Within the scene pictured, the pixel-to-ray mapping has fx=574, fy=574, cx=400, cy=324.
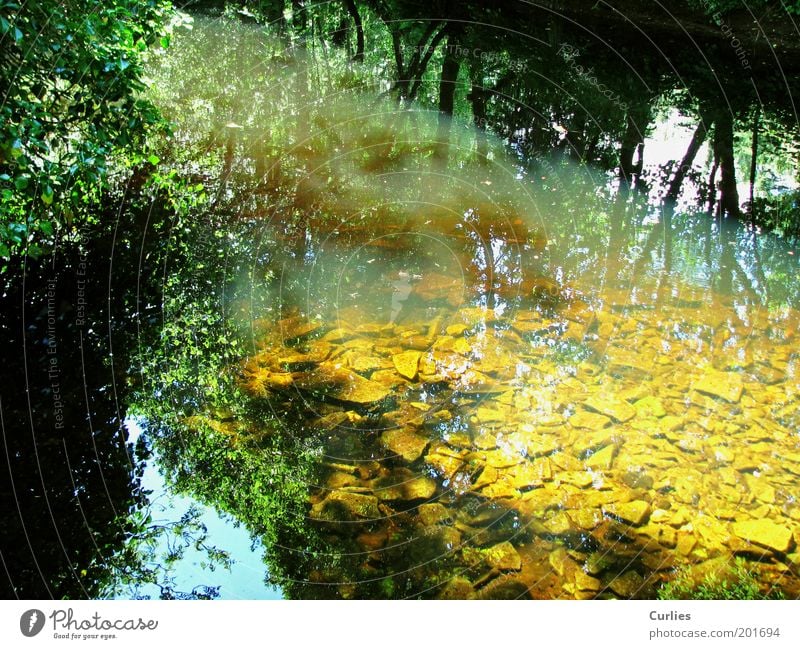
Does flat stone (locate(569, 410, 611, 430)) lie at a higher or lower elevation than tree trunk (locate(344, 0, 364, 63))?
lower

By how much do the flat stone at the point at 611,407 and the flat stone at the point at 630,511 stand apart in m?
0.46

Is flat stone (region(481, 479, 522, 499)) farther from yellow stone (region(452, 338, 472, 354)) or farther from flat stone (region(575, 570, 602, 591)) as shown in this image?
yellow stone (region(452, 338, 472, 354))

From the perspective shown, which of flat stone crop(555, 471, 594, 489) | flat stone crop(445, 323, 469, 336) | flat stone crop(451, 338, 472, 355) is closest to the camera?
flat stone crop(555, 471, 594, 489)

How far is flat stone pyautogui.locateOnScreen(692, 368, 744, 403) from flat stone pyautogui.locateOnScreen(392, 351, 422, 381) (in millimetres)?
1417

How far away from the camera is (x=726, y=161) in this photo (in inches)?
164

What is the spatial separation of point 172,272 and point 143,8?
1470mm

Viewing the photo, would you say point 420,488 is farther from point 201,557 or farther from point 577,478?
point 201,557

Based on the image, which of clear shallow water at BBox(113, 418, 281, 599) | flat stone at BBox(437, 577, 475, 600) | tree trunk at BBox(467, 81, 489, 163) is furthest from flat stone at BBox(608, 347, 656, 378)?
clear shallow water at BBox(113, 418, 281, 599)

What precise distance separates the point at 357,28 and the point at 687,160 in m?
2.72

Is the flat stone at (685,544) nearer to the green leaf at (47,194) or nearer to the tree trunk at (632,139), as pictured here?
the tree trunk at (632,139)

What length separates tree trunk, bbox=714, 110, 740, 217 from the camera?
404cm

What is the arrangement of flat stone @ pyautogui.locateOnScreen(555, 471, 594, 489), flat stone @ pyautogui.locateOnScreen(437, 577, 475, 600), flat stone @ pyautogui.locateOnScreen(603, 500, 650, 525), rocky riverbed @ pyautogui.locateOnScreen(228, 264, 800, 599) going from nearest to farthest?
flat stone @ pyautogui.locateOnScreen(437, 577, 475, 600)
rocky riverbed @ pyautogui.locateOnScreen(228, 264, 800, 599)
flat stone @ pyautogui.locateOnScreen(603, 500, 650, 525)
flat stone @ pyautogui.locateOnScreen(555, 471, 594, 489)

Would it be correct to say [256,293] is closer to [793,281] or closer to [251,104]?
[251,104]
